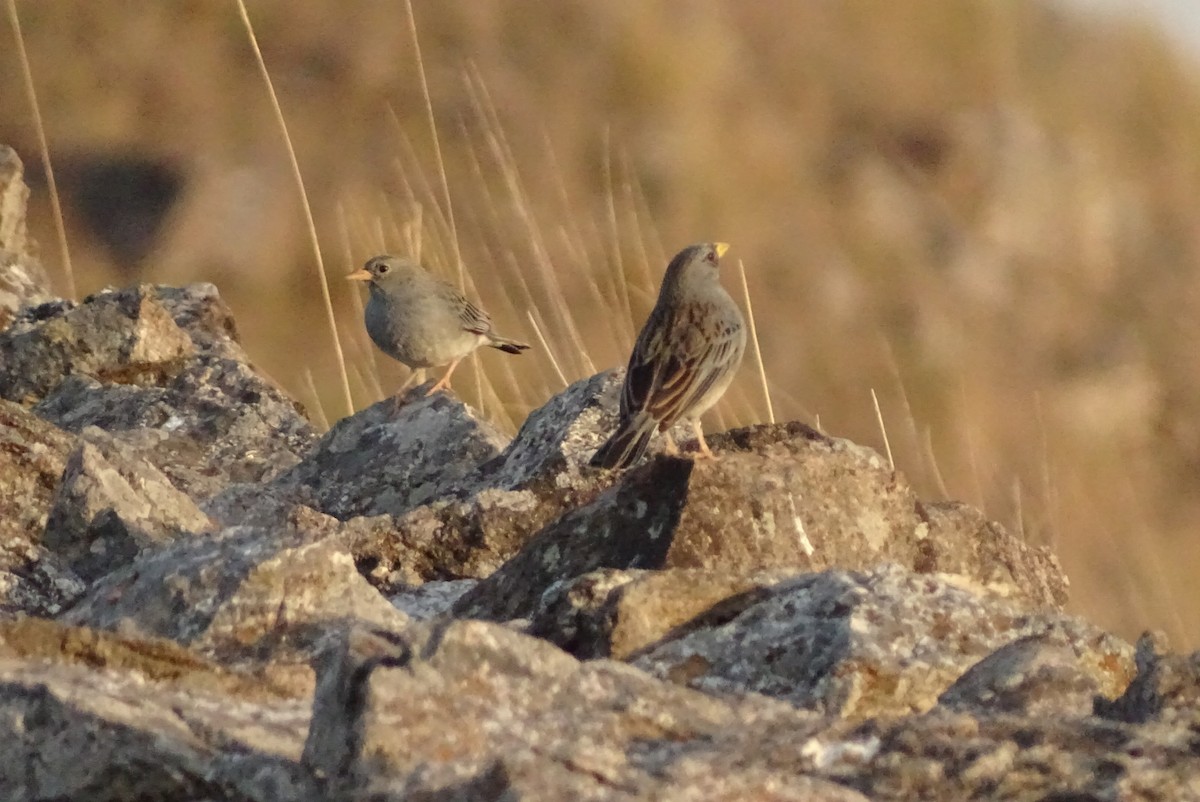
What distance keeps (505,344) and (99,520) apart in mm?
5329

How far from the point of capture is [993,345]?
2047 cm

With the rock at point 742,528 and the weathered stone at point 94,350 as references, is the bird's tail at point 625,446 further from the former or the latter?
the weathered stone at point 94,350

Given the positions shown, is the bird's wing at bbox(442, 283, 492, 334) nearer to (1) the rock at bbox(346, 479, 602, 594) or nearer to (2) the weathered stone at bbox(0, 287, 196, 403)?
(2) the weathered stone at bbox(0, 287, 196, 403)

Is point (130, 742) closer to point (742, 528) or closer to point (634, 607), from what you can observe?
point (634, 607)

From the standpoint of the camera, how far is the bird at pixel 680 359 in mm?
5218

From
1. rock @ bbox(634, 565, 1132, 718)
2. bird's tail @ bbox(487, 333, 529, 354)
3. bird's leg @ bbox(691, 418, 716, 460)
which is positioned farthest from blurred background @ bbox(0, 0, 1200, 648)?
rock @ bbox(634, 565, 1132, 718)

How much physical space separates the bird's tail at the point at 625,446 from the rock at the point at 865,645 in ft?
4.94

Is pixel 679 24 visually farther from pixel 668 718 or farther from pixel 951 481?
pixel 668 718

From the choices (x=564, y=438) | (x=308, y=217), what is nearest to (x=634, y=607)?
(x=564, y=438)

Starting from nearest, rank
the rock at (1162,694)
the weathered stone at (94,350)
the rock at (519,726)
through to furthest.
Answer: the rock at (519,726) < the rock at (1162,694) < the weathered stone at (94,350)

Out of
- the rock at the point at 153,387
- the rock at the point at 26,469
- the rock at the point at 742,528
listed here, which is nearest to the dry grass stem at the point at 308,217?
the rock at the point at 153,387

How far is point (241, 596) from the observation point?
336 cm

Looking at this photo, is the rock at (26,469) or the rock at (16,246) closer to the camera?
the rock at (26,469)

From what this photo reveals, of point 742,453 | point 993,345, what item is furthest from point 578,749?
point 993,345
